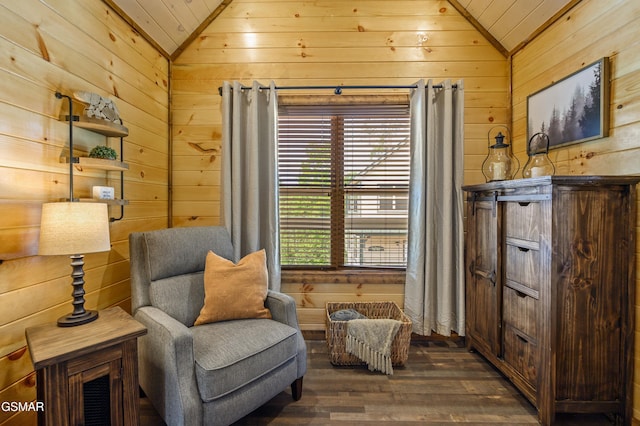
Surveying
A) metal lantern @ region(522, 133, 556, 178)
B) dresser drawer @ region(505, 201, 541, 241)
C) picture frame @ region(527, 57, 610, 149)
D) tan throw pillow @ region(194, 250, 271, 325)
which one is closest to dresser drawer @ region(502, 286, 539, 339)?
dresser drawer @ region(505, 201, 541, 241)

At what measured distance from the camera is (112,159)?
167cm

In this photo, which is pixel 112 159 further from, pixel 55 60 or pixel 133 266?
pixel 133 266

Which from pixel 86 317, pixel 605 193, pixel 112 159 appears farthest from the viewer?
pixel 112 159

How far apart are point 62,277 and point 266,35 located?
2.27m

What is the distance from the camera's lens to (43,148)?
141 cm

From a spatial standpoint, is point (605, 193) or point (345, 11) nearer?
point (605, 193)

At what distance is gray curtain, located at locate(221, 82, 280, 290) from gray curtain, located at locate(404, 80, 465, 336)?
1.14m

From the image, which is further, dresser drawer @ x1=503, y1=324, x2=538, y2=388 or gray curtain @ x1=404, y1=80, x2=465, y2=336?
gray curtain @ x1=404, y1=80, x2=465, y2=336

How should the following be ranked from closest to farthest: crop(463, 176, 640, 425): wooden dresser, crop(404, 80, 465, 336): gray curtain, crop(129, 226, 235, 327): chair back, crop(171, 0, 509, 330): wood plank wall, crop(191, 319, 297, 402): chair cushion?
1. crop(191, 319, 297, 402): chair cushion
2. crop(463, 176, 640, 425): wooden dresser
3. crop(129, 226, 235, 327): chair back
4. crop(404, 80, 465, 336): gray curtain
5. crop(171, 0, 509, 330): wood plank wall

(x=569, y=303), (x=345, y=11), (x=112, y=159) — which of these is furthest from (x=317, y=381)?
(x=345, y=11)

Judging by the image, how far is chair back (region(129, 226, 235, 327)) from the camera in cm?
168

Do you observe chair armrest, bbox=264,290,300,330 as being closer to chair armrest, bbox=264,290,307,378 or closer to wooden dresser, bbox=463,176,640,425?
chair armrest, bbox=264,290,307,378

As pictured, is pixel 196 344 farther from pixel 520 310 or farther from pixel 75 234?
pixel 520 310

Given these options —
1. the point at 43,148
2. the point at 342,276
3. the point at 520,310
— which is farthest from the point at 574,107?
the point at 43,148
